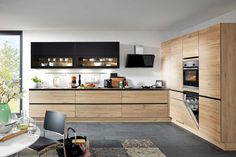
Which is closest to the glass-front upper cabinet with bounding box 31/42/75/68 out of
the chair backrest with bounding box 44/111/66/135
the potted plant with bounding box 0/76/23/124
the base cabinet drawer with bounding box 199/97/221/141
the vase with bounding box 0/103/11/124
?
the base cabinet drawer with bounding box 199/97/221/141

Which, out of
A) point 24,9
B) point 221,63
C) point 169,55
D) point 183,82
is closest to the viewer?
point 221,63

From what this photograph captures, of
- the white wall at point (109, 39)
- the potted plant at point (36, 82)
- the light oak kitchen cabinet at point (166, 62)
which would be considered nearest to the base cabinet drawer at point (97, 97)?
the white wall at point (109, 39)

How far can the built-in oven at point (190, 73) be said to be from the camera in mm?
5477

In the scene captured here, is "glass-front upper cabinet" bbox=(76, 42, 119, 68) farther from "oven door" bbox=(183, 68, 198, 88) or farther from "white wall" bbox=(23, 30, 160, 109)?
"oven door" bbox=(183, 68, 198, 88)

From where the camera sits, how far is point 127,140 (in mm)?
5219

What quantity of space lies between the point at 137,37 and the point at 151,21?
4.62ft

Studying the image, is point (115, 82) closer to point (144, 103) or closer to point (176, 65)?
point (144, 103)

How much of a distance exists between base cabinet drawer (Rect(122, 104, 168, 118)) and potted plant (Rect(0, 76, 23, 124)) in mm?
4597

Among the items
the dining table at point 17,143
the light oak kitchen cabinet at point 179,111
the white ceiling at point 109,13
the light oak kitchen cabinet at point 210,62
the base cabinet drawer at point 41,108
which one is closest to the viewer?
the dining table at point 17,143

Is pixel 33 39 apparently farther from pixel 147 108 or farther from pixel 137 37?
pixel 147 108

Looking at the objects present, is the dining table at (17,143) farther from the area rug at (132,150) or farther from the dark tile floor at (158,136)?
the dark tile floor at (158,136)

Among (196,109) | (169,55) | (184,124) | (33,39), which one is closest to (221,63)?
(196,109)

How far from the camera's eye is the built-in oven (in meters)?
5.48

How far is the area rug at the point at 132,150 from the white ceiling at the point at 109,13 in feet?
8.35
